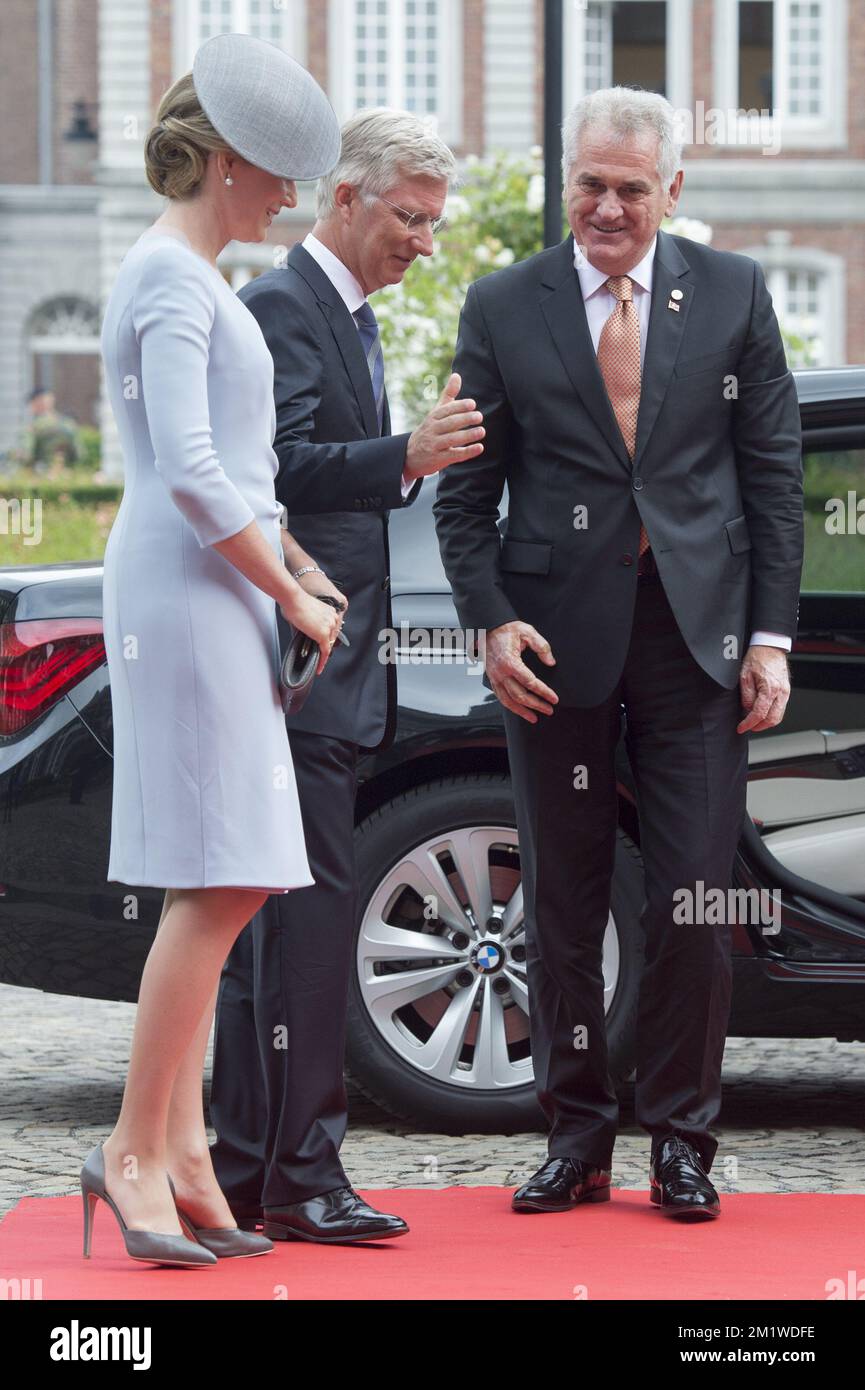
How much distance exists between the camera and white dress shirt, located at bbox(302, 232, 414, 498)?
377 centimetres

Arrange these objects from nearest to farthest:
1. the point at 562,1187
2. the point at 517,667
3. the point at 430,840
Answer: the point at 517,667, the point at 562,1187, the point at 430,840

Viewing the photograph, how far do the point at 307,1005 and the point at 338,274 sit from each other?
4.08 ft

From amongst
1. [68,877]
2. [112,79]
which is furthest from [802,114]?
[68,877]

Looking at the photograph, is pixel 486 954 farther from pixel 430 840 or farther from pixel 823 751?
pixel 823 751

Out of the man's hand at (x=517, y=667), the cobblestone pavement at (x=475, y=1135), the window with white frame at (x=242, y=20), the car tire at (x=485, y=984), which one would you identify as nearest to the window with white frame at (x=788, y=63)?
the window with white frame at (x=242, y=20)

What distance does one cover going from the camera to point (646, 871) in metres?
4.12

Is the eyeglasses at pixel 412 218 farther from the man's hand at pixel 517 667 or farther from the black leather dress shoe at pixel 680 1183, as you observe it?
the black leather dress shoe at pixel 680 1183

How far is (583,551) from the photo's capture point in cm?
398

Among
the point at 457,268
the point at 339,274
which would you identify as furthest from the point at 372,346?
the point at 457,268

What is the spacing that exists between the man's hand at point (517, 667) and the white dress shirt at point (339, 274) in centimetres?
62

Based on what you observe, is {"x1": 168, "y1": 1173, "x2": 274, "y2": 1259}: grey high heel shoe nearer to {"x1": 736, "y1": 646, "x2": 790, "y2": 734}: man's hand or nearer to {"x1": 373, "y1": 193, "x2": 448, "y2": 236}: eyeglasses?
{"x1": 736, "y1": 646, "x2": 790, "y2": 734}: man's hand

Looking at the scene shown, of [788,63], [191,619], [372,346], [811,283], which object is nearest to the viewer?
[191,619]

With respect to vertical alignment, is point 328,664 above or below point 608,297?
below

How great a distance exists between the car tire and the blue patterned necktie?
1.13 metres
